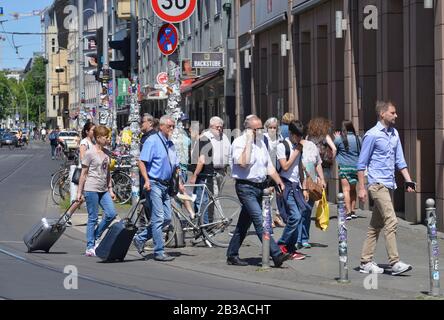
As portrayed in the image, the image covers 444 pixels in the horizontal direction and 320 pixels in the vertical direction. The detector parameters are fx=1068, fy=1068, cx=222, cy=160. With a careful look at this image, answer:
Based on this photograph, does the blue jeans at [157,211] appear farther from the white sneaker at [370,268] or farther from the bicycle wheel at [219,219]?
the white sneaker at [370,268]

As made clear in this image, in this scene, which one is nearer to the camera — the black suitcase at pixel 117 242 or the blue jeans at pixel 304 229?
the black suitcase at pixel 117 242

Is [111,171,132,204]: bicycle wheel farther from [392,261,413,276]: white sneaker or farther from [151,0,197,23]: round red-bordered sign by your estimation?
[392,261,413,276]: white sneaker

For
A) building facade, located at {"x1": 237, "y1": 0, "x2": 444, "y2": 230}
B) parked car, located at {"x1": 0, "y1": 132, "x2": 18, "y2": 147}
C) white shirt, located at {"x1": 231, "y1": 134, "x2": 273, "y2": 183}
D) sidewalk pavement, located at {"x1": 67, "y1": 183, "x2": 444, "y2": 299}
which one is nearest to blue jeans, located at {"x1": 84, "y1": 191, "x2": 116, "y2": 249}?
sidewalk pavement, located at {"x1": 67, "y1": 183, "x2": 444, "y2": 299}

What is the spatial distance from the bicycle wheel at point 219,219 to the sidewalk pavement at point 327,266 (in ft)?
0.72

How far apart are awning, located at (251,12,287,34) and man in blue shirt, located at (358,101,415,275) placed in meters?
15.9

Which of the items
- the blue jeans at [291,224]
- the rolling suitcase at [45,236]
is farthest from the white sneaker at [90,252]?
the blue jeans at [291,224]

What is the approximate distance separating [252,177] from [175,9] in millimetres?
4077

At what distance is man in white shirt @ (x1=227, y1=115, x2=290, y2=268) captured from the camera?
519 inches

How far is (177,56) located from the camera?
17047 mm

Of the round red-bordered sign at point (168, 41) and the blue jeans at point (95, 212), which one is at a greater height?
the round red-bordered sign at point (168, 41)

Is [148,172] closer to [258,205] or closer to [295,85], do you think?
[258,205]

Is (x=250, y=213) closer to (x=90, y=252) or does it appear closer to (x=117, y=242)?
(x=117, y=242)

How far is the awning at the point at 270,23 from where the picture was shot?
92.5 feet
